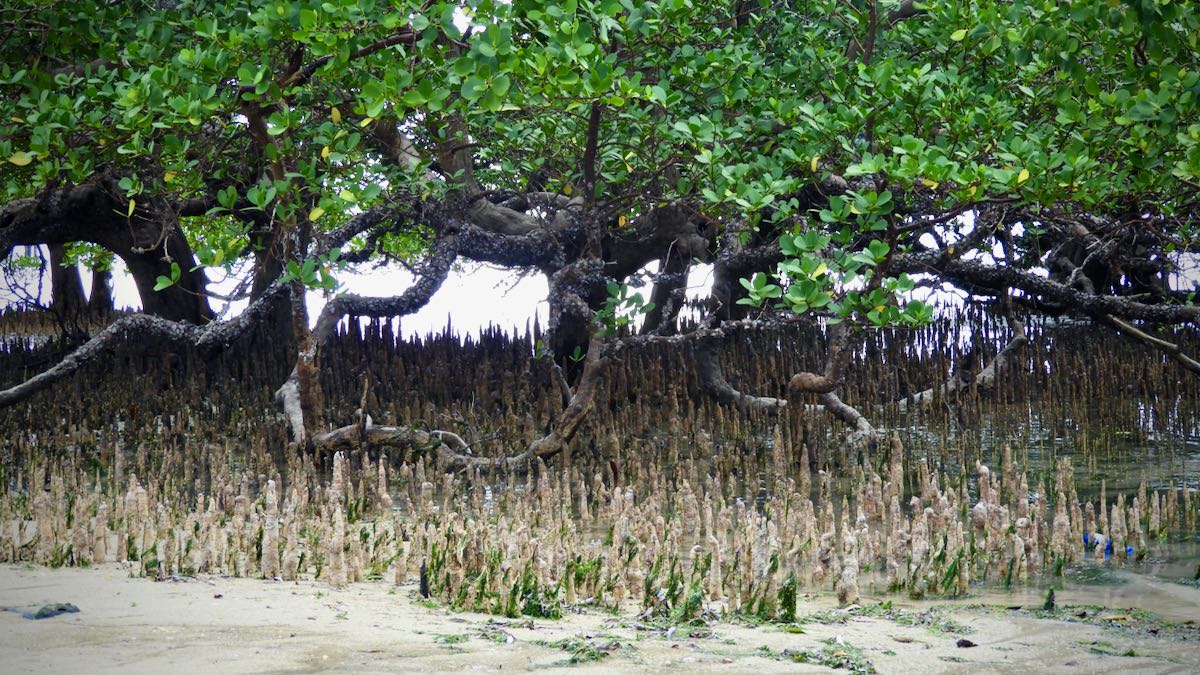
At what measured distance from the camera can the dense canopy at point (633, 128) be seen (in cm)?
538

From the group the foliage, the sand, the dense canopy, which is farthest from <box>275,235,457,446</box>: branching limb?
the sand

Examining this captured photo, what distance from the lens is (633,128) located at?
6.78m

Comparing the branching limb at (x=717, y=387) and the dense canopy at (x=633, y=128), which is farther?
the branching limb at (x=717, y=387)

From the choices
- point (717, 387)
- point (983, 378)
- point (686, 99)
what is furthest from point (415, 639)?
point (983, 378)

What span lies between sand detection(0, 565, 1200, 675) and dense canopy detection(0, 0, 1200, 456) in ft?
6.94

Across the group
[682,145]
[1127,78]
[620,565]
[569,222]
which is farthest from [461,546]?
[569,222]

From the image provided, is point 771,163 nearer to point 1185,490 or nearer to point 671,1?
point 671,1

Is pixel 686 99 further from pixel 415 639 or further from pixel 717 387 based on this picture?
pixel 415 639

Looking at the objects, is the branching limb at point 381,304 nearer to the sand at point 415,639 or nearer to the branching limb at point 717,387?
the branching limb at point 717,387

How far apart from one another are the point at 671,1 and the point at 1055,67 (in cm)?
253

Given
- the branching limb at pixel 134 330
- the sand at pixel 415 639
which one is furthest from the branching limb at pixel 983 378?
the sand at pixel 415 639

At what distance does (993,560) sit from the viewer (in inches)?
186

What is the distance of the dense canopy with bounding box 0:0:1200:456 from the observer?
5.38 m

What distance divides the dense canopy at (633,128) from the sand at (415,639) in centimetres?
212
